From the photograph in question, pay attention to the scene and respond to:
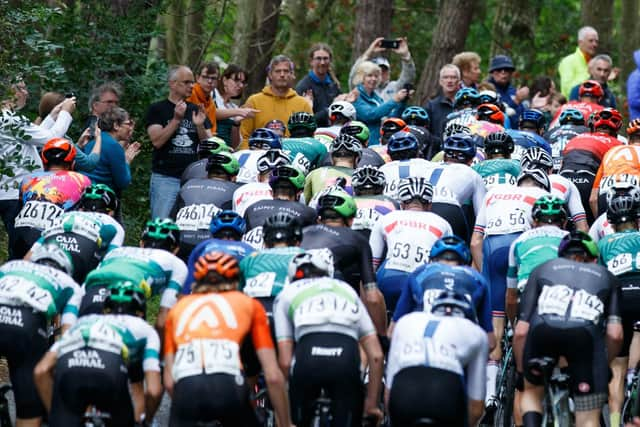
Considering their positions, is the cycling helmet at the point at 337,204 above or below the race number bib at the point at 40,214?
above

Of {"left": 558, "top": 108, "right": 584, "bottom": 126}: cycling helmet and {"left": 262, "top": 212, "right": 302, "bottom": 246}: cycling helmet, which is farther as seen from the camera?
{"left": 558, "top": 108, "right": 584, "bottom": 126}: cycling helmet

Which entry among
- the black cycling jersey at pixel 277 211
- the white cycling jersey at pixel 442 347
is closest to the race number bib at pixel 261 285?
the white cycling jersey at pixel 442 347

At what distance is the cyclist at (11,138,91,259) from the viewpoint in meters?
14.5

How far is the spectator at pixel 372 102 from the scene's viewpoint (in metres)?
19.9

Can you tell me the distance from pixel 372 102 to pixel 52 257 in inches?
341

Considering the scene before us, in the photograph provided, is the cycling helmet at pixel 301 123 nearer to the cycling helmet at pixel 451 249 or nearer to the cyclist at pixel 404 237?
the cyclist at pixel 404 237

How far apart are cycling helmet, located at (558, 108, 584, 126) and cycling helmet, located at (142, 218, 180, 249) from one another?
7874 mm

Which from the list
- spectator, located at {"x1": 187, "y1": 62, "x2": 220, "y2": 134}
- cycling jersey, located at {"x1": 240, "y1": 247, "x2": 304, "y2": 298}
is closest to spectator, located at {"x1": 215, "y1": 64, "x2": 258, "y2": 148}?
spectator, located at {"x1": 187, "y1": 62, "x2": 220, "y2": 134}

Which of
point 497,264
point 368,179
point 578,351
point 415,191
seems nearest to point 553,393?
point 578,351

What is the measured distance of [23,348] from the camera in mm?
11609

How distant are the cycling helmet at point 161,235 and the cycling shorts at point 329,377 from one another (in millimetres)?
1930

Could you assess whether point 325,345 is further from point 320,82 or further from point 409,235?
point 320,82

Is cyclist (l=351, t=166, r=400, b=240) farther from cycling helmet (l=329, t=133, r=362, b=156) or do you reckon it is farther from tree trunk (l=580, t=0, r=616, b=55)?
tree trunk (l=580, t=0, r=616, b=55)

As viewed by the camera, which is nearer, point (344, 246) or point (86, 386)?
point (86, 386)
